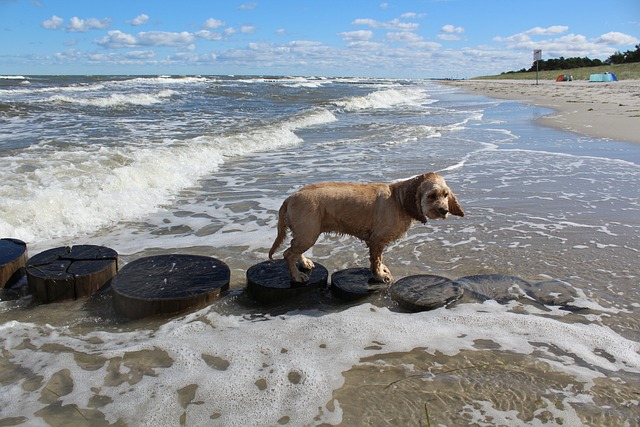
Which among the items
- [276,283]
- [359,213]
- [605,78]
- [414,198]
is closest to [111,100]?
[276,283]

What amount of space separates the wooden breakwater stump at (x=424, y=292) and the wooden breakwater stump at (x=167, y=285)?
1713mm

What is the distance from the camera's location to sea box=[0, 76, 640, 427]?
122 inches

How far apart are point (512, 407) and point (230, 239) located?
14.6 ft

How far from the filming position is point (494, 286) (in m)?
4.82

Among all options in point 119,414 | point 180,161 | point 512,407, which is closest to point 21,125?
point 180,161

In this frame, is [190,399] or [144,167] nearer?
[190,399]

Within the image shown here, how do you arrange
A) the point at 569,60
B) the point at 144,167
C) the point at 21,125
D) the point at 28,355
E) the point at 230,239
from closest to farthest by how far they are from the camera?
the point at 28,355
the point at 230,239
the point at 144,167
the point at 21,125
the point at 569,60

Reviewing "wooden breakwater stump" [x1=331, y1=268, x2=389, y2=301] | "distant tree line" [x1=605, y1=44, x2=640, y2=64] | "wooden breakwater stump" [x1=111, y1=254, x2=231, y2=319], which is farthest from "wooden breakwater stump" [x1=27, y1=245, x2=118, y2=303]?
"distant tree line" [x1=605, y1=44, x2=640, y2=64]

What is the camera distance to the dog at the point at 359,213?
459cm

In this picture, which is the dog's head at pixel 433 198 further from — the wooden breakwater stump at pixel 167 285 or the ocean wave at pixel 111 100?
the ocean wave at pixel 111 100

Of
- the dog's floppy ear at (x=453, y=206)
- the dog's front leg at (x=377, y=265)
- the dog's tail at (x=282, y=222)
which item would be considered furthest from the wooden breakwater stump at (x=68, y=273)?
the dog's floppy ear at (x=453, y=206)

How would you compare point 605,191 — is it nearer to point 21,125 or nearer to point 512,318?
point 512,318

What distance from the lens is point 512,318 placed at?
4.21 meters

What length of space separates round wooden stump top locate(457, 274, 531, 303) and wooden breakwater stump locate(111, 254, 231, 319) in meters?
2.44
